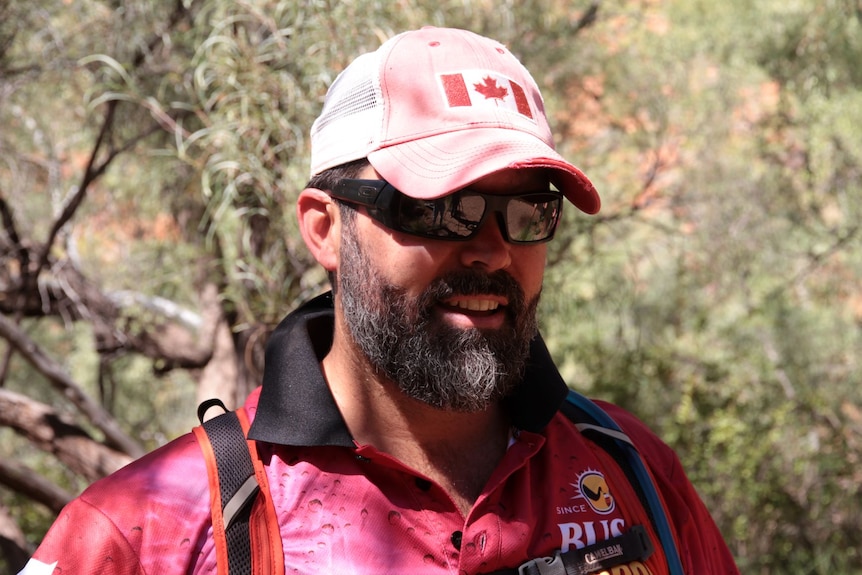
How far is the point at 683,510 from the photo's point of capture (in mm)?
1732

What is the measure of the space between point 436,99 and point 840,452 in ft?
15.4

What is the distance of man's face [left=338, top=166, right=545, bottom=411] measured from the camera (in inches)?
61.6

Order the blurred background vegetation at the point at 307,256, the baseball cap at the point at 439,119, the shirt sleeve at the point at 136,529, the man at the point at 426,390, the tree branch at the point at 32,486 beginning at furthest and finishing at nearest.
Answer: the tree branch at the point at 32,486 → the blurred background vegetation at the point at 307,256 → the baseball cap at the point at 439,119 → the man at the point at 426,390 → the shirt sleeve at the point at 136,529

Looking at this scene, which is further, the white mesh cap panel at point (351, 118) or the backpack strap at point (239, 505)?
the white mesh cap panel at point (351, 118)

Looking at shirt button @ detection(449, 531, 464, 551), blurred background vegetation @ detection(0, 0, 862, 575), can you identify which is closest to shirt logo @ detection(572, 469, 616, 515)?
shirt button @ detection(449, 531, 464, 551)

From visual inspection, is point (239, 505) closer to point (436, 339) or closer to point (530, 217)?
point (436, 339)

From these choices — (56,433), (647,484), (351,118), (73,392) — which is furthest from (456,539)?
(73,392)


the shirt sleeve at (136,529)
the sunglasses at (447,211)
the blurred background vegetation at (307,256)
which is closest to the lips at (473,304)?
the sunglasses at (447,211)

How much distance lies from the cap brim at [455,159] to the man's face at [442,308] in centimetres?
6

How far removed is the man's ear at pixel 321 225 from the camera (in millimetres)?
1696

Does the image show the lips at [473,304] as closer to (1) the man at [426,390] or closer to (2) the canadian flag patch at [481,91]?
(1) the man at [426,390]

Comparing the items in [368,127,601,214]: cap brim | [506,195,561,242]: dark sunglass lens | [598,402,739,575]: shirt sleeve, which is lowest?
[598,402,739,575]: shirt sleeve

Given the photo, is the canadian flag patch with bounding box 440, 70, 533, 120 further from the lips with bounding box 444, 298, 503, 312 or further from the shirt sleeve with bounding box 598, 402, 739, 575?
the shirt sleeve with bounding box 598, 402, 739, 575

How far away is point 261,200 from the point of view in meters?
3.57
